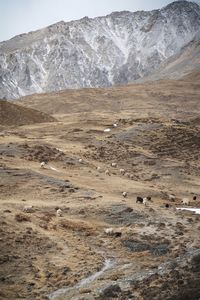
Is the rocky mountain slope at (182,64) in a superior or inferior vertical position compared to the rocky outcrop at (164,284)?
inferior

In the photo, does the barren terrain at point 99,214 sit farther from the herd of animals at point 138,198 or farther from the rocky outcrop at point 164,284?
the herd of animals at point 138,198

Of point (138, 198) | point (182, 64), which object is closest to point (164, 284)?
point (138, 198)

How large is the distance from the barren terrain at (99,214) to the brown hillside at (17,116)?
3.05m

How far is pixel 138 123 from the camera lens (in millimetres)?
58438

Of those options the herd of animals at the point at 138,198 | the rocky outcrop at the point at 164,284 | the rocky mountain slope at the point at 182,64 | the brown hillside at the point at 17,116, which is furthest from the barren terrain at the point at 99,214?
the rocky mountain slope at the point at 182,64

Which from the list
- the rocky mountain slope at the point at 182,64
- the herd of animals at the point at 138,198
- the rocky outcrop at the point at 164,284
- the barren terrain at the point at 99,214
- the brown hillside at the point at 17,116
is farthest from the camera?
the rocky mountain slope at the point at 182,64

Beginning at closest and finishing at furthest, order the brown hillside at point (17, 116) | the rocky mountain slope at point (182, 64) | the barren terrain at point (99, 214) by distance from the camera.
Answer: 1. the barren terrain at point (99, 214)
2. the brown hillside at point (17, 116)
3. the rocky mountain slope at point (182, 64)

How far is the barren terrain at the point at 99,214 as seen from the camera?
17.7 meters

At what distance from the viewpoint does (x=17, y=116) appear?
63.8 meters

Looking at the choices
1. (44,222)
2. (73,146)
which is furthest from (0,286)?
(73,146)

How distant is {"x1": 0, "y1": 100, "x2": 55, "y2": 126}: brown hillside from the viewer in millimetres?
61688

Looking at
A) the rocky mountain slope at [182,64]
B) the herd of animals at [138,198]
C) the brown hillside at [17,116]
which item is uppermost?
the brown hillside at [17,116]

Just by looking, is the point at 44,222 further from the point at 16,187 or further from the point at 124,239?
the point at 16,187

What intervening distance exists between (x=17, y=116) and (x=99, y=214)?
128 ft
